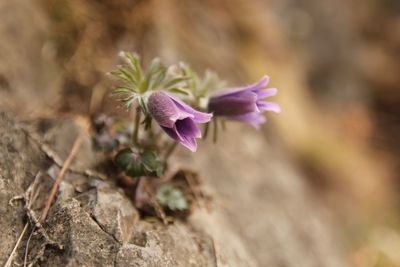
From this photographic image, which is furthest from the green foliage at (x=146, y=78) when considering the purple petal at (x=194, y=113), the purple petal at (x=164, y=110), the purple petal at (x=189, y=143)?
the purple petal at (x=189, y=143)

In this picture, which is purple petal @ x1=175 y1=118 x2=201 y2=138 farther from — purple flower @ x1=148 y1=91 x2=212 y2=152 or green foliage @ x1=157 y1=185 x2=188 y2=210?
green foliage @ x1=157 y1=185 x2=188 y2=210

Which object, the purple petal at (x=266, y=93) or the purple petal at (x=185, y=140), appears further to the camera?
the purple petal at (x=266, y=93)

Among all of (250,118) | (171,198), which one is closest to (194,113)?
(250,118)

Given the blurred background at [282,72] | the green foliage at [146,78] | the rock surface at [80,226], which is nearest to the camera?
the rock surface at [80,226]

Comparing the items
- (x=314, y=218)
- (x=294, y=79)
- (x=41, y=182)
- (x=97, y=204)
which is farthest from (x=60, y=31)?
(x=294, y=79)

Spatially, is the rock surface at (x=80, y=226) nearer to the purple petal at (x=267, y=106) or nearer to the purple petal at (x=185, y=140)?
the purple petal at (x=185, y=140)

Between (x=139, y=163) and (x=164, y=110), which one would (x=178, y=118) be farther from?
(x=139, y=163)

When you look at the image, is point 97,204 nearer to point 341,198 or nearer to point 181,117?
point 181,117

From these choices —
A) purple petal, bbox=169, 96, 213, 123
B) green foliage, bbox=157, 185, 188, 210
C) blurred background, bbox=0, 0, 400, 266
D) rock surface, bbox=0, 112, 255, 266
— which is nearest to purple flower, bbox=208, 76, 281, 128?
purple petal, bbox=169, 96, 213, 123
